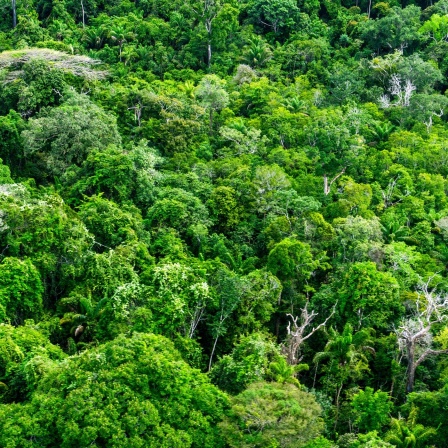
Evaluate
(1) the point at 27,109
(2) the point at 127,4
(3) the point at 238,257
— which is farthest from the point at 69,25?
(3) the point at 238,257

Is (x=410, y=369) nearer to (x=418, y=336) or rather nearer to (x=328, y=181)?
(x=418, y=336)

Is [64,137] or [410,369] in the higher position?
[64,137]

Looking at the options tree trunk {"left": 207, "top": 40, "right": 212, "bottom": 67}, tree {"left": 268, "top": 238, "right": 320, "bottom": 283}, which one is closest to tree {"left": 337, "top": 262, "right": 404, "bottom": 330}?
tree {"left": 268, "top": 238, "right": 320, "bottom": 283}

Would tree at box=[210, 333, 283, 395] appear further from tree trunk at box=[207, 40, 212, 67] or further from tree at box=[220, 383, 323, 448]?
tree trunk at box=[207, 40, 212, 67]

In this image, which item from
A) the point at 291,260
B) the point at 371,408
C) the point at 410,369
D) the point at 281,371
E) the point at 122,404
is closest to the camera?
the point at 122,404

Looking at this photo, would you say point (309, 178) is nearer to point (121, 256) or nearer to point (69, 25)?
point (121, 256)

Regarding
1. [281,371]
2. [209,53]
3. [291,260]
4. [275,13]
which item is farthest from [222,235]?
[275,13]

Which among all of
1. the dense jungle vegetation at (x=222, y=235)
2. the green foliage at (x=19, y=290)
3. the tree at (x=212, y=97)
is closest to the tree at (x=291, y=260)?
the dense jungle vegetation at (x=222, y=235)
